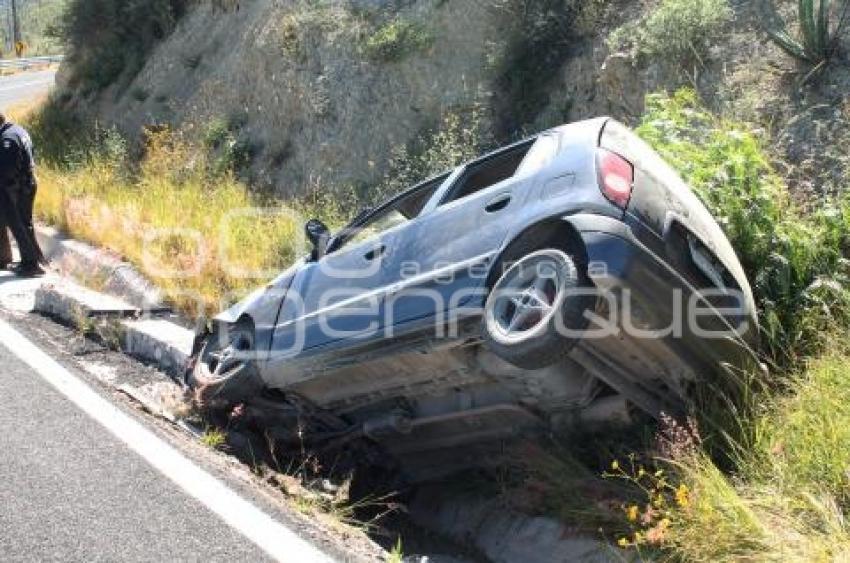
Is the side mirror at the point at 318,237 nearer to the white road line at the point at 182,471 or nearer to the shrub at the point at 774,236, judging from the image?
the white road line at the point at 182,471

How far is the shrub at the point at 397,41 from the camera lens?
1280cm

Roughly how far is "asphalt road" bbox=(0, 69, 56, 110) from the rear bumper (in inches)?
977

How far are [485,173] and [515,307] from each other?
1229 mm

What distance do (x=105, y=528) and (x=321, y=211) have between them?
732 centimetres

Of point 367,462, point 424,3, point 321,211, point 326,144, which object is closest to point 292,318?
point 367,462

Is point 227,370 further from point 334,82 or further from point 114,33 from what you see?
point 114,33

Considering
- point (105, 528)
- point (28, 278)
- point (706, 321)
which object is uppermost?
point (706, 321)

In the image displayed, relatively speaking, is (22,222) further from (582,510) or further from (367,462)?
(582,510)

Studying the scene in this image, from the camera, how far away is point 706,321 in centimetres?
501

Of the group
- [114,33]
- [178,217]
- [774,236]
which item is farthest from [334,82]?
[774,236]

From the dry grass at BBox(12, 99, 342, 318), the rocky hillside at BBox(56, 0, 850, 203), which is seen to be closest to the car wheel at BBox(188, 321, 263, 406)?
the dry grass at BBox(12, 99, 342, 318)

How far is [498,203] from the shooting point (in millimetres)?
5262

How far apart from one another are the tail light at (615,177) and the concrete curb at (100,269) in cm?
547

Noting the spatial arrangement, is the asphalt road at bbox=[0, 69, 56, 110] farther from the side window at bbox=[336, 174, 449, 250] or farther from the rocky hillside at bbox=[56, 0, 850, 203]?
the side window at bbox=[336, 174, 449, 250]
